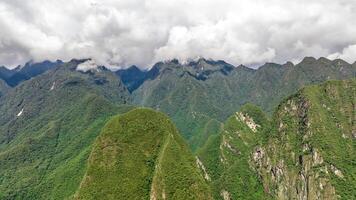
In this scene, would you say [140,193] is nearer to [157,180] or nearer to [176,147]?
[157,180]

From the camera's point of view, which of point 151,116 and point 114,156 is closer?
point 114,156

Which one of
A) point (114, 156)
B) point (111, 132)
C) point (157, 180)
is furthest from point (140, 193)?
point (111, 132)

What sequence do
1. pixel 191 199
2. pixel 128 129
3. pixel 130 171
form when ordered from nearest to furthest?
1. pixel 191 199
2. pixel 130 171
3. pixel 128 129

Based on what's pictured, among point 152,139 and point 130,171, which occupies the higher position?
point 152,139

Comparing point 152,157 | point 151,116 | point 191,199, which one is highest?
point 151,116

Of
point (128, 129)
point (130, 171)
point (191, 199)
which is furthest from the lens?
point (128, 129)

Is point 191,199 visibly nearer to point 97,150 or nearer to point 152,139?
point 152,139

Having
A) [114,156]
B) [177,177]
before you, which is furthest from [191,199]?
[114,156]
